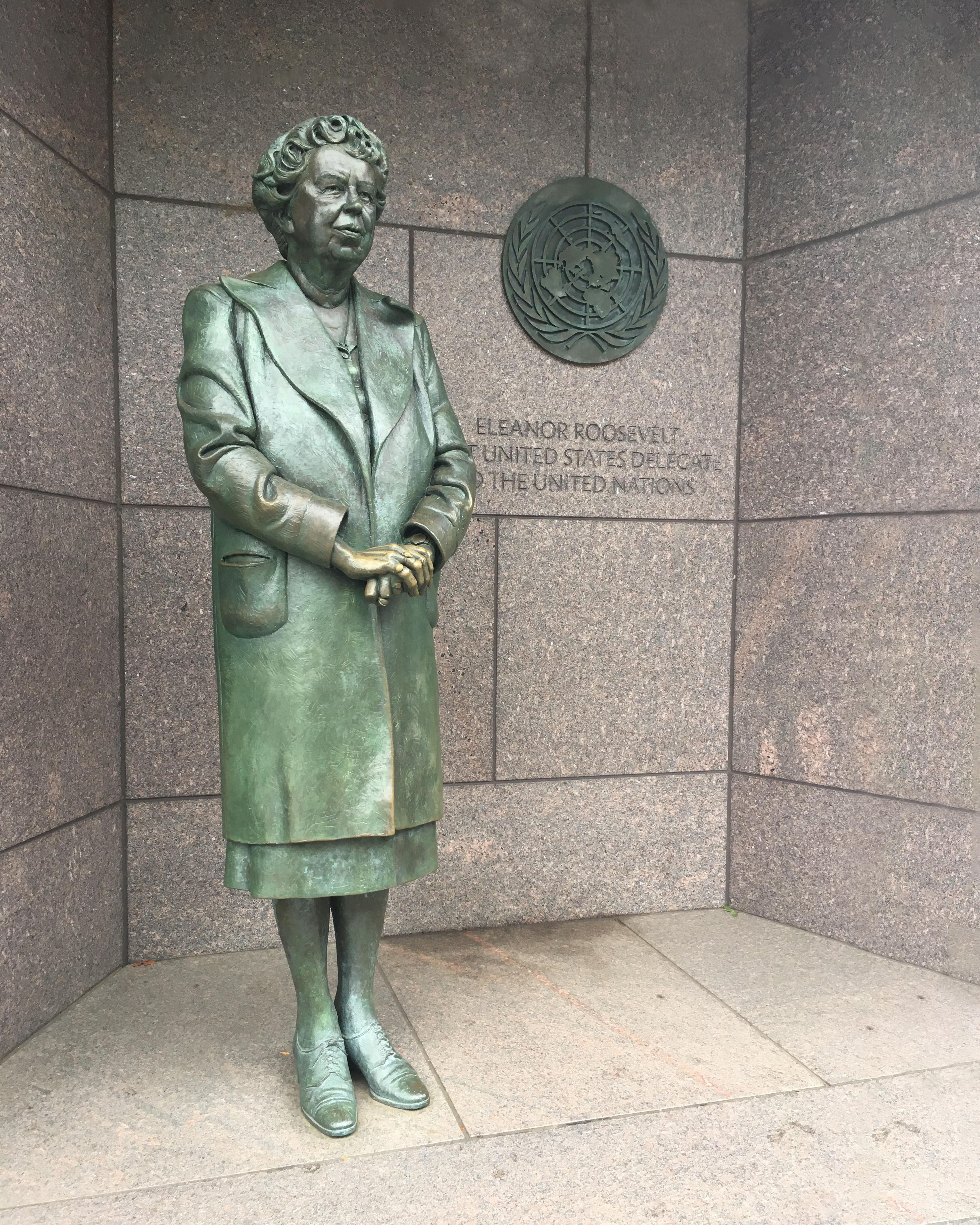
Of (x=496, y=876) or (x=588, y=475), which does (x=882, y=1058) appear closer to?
(x=496, y=876)

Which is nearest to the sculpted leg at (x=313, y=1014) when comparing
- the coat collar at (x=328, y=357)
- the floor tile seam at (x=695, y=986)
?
the floor tile seam at (x=695, y=986)

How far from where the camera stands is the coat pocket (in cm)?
252

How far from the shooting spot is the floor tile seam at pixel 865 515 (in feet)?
12.3

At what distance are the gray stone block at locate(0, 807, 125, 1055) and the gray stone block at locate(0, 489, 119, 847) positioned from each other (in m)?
0.10

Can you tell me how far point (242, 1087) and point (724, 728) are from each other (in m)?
2.63

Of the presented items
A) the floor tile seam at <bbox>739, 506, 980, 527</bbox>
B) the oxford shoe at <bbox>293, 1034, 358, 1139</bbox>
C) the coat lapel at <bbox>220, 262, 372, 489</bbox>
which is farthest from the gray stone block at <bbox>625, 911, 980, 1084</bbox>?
the coat lapel at <bbox>220, 262, 372, 489</bbox>

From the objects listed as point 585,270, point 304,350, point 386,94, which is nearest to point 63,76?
point 386,94

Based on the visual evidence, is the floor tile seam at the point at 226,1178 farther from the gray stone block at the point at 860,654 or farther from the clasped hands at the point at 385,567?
the gray stone block at the point at 860,654

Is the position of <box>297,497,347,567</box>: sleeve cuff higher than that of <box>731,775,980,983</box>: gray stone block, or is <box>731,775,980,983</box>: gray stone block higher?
<box>297,497,347,567</box>: sleeve cuff

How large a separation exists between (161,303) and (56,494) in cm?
93

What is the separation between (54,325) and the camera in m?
3.40

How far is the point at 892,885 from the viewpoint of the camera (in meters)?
3.93

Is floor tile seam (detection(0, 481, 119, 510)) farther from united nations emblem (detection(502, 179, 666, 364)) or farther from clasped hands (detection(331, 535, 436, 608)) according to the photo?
united nations emblem (detection(502, 179, 666, 364))

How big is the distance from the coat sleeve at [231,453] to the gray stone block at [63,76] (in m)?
1.34
